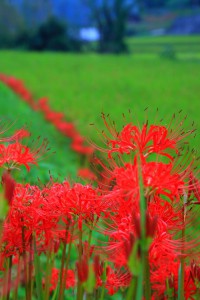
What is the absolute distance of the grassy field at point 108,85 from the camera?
7.90 metres

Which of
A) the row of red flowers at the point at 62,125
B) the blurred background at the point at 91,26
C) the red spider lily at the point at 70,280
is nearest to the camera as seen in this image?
the red spider lily at the point at 70,280

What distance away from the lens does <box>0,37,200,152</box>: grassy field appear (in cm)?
790

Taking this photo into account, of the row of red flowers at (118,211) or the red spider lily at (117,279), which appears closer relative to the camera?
the row of red flowers at (118,211)

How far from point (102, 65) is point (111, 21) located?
1057cm

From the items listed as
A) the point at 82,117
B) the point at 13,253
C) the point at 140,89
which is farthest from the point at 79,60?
the point at 13,253

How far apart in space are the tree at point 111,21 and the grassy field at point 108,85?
7709 mm

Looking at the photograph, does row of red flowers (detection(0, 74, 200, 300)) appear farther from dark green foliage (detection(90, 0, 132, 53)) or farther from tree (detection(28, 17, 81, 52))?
tree (detection(28, 17, 81, 52))

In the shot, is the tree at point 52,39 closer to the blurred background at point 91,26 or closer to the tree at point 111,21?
the blurred background at point 91,26

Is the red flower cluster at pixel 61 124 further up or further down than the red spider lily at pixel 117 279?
further up

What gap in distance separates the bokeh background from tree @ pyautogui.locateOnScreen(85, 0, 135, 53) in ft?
0.13

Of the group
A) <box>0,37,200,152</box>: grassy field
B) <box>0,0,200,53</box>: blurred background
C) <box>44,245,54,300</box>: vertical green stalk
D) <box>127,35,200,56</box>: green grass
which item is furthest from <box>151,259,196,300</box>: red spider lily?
<box>0,0,200,53</box>: blurred background

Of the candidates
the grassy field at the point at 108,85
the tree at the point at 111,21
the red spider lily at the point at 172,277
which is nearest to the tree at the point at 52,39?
the tree at the point at 111,21

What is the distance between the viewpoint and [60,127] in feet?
21.6

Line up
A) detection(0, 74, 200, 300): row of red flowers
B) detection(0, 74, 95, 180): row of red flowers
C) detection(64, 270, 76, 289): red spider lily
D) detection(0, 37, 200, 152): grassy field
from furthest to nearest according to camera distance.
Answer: detection(0, 37, 200, 152): grassy field, detection(0, 74, 95, 180): row of red flowers, detection(64, 270, 76, 289): red spider lily, detection(0, 74, 200, 300): row of red flowers
